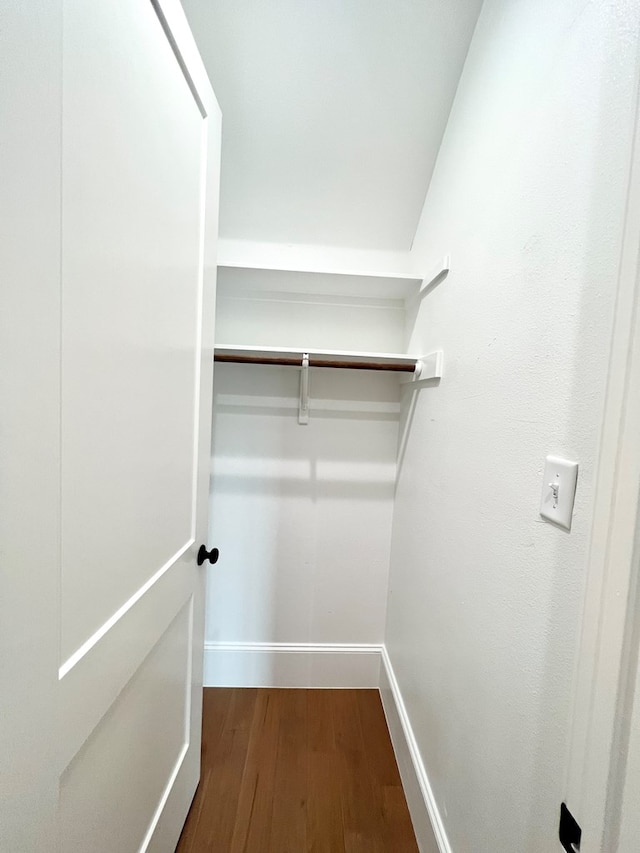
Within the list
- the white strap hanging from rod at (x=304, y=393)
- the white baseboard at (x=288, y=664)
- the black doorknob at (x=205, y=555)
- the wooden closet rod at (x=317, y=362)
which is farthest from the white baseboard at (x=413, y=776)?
the wooden closet rod at (x=317, y=362)

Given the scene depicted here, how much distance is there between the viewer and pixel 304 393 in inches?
59.0

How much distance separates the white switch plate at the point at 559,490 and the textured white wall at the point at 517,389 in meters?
0.02

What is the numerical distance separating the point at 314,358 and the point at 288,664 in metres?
1.43

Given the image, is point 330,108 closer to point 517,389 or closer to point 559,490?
point 517,389

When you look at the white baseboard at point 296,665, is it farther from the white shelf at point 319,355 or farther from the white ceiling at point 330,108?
the white ceiling at point 330,108

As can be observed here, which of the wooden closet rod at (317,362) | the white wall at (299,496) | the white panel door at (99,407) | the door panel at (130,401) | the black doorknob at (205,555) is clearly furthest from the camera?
the white wall at (299,496)

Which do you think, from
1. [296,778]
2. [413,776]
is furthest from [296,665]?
[413,776]

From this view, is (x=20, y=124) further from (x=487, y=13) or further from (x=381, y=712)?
(x=381, y=712)

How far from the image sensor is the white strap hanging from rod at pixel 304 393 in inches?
54.3

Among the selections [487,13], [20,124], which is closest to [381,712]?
[20,124]

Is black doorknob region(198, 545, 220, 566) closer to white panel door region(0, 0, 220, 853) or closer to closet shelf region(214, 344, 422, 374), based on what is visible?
white panel door region(0, 0, 220, 853)

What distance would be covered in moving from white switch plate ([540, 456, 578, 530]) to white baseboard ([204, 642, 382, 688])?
4.80 feet

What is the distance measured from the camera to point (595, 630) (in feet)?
1.43

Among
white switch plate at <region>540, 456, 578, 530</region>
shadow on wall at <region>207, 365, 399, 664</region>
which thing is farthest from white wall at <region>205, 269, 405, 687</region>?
white switch plate at <region>540, 456, 578, 530</region>
